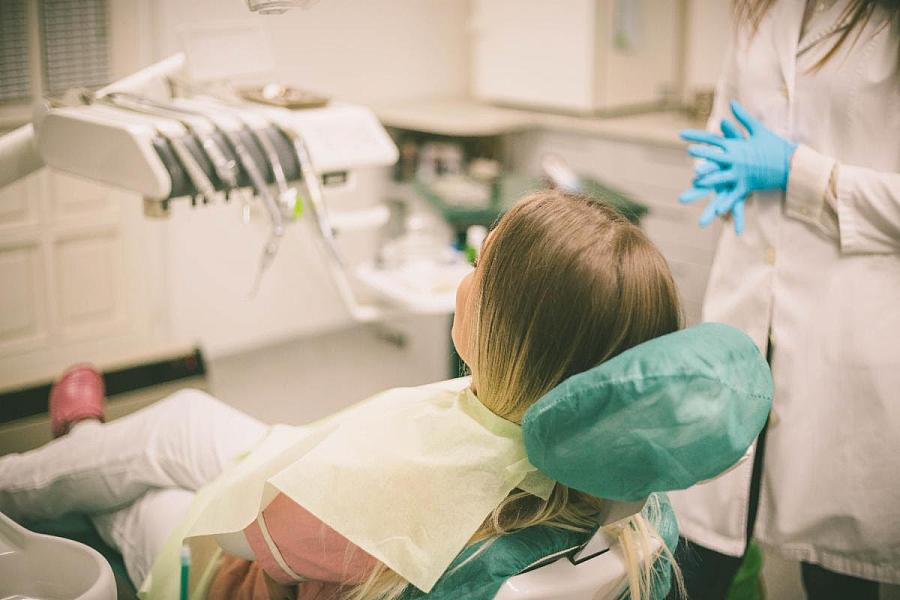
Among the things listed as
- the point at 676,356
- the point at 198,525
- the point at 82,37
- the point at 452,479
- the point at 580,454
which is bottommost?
the point at 198,525

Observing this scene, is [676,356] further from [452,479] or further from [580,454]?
[452,479]

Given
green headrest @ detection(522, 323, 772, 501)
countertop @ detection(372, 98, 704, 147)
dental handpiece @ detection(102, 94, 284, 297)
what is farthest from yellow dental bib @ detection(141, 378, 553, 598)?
countertop @ detection(372, 98, 704, 147)

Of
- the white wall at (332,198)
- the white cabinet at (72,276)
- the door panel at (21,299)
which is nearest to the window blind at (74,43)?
the white wall at (332,198)

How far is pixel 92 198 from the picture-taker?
2.90 m

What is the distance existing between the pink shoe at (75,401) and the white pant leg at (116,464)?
120mm

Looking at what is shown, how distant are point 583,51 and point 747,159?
1.56 meters

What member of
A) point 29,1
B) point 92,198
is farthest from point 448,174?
point 29,1

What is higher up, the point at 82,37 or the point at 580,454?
the point at 82,37

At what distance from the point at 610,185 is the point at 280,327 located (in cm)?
141

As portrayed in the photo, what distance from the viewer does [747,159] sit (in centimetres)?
148

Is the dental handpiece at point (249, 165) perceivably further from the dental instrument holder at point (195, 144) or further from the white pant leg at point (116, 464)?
the white pant leg at point (116, 464)

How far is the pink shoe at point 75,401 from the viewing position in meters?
1.59

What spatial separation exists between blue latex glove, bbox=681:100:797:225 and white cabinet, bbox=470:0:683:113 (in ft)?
4.80

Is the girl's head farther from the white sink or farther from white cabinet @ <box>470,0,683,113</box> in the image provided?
white cabinet @ <box>470,0,683,113</box>
